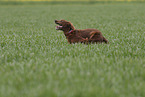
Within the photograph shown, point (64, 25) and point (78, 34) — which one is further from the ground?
point (64, 25)

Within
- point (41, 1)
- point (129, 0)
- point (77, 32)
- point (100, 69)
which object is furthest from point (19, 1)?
point (100, 69)

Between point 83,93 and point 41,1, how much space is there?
45102 millimetres

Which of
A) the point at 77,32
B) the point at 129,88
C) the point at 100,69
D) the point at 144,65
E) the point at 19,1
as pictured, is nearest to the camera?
Result: the point at 129,88

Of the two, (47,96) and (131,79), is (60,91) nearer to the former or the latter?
(47,96)

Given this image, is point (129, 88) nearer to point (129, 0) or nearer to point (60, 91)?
point (60, 91)

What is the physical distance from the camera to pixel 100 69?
12.8 feet

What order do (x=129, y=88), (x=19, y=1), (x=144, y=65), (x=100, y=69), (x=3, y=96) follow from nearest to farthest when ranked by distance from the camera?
(x=3, y=96), (x=129, y=88), (x=100, y=69), (x=144, y=65), (x=19, y=1)

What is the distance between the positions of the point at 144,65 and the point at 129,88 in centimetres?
130

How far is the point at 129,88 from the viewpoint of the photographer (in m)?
3.10

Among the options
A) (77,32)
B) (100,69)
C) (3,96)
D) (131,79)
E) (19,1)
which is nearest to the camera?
(3,96)

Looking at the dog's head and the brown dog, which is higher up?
the dog's head

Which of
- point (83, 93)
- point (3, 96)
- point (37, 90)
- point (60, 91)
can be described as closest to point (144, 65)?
point (83, 93)

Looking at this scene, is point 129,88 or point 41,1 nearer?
point 129,88

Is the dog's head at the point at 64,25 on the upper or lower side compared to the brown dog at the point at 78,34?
upper
